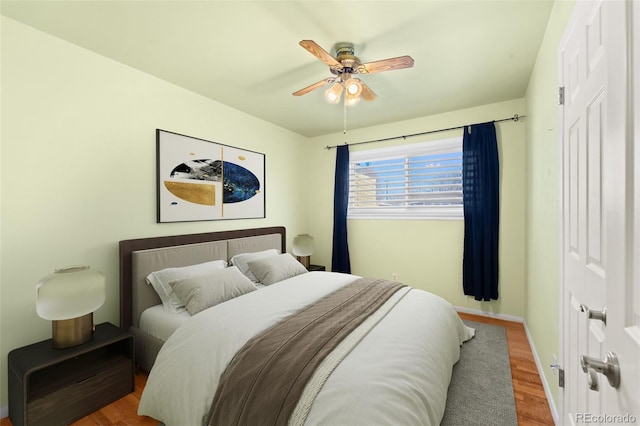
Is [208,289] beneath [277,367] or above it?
above

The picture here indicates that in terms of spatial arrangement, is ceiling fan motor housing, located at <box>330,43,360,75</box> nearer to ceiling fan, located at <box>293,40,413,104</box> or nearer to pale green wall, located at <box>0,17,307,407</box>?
ceiling fan, located at <box>293,40,413,104</box>

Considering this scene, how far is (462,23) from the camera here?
75.2 inches

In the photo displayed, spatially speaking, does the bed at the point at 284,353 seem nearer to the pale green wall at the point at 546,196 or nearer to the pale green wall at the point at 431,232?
the pale green wall at the point at 546,196

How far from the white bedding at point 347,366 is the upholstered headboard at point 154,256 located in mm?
777

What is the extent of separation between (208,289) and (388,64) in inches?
87.4

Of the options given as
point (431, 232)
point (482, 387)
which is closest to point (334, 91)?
point (431, 232)

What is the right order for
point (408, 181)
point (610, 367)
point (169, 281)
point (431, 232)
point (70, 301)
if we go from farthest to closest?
point (408, 181), point (431, 232), point (169, 281), point (70, 301), point (610, 367)

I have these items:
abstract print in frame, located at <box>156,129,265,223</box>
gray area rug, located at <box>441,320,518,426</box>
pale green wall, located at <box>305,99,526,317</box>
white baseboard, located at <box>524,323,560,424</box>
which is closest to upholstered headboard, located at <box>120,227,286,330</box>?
abstract print in frame, located at <box>156,129,265,223</box>

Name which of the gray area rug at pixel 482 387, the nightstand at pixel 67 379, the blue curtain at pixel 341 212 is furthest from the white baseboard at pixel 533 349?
the nightstand at pixel 67 379

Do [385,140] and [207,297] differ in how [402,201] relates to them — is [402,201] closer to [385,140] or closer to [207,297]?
[385,140]

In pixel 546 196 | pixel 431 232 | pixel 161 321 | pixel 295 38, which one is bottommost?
pixel 161 321

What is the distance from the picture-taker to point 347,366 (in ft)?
4.58

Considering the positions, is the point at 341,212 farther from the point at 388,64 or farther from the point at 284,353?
the point at 284,353

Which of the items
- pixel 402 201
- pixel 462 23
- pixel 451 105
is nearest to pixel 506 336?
pixel 402 201
